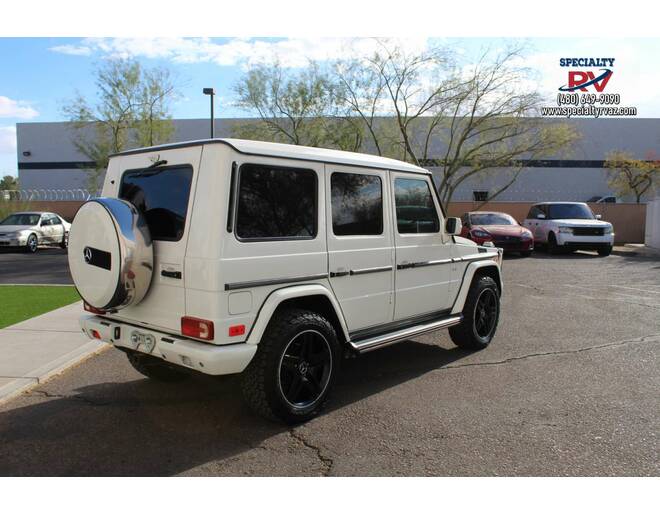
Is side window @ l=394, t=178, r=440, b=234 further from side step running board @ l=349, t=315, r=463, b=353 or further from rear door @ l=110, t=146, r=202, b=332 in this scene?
rear door @ l=110, t=146, r=202, b=332

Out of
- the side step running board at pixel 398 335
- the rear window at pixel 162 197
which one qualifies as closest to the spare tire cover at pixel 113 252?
the rear window at pixel 162 197

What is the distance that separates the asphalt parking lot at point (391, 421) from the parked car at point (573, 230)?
472 inches

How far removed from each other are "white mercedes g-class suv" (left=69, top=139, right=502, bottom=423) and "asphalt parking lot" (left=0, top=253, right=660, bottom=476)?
1.31 feet

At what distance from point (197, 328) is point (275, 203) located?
1.08 m

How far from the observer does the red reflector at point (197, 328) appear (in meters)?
3.47

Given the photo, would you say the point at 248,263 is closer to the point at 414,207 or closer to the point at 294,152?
the point at 294,152

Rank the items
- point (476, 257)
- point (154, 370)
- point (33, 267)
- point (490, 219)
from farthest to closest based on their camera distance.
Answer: point (490, 219), point (33, 267), point (476, 257), point (154, 370)

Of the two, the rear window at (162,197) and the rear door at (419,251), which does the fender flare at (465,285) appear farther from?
the rear window at (162,197)

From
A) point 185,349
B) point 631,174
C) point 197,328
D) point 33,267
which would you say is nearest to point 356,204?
point 197,328

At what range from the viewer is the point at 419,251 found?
5.11 meters

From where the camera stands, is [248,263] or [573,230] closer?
[248,263]

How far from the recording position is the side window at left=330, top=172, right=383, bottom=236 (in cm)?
435

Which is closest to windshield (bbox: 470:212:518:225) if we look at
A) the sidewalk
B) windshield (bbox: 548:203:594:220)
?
windshield (bbox: 548:203:594:220)

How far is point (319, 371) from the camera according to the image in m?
4.16
